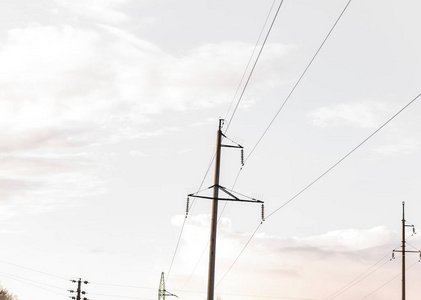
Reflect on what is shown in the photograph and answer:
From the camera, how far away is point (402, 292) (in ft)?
171

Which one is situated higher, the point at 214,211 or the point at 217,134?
the point at 217,134

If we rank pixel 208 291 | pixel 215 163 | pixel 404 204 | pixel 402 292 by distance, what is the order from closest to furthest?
pixel 208 291 < pixel 215 163 < pixel 402 292 < pixel 404 204

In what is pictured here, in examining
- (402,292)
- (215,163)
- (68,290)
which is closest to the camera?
(215,163)

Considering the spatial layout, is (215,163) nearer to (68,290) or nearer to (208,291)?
(208,291)

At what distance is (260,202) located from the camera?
38.0 metres

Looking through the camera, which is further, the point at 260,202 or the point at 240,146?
the point at 240,146

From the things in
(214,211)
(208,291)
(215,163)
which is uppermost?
(215,163)

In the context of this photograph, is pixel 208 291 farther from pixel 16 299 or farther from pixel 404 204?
pixel 16 299

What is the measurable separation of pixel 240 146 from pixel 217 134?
1.73 meters

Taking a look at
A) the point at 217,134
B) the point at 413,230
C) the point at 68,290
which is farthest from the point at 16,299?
the point at 217,134

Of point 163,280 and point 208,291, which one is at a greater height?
point 163,280

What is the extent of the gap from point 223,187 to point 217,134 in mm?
4833

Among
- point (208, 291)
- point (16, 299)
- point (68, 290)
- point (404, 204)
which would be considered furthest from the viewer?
point (16, 299)

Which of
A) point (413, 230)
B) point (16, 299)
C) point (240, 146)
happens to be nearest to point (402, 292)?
point (413, 230)
